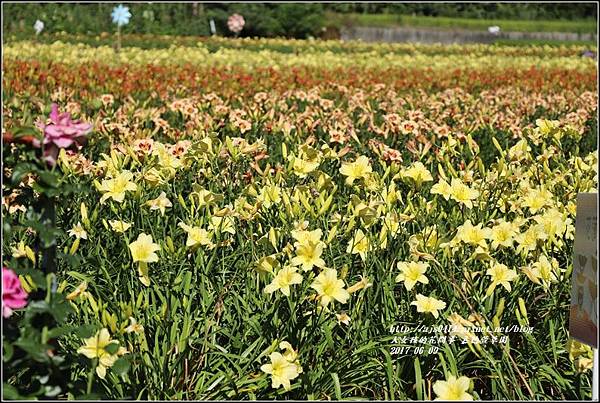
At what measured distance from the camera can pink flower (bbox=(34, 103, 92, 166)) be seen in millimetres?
1736

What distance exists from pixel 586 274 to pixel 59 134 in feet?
4.11

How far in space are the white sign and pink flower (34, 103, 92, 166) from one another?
117cm

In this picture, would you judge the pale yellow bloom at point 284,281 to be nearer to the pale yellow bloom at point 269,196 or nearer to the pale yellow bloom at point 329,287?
the pale yellow bloom at point 329,287

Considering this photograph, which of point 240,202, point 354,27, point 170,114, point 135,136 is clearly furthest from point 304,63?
point 354,27

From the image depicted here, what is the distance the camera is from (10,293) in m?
1.71

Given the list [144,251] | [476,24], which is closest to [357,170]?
[144,251]

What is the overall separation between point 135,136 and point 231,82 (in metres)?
4.05

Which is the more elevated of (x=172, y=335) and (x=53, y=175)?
(x=53, y=175)

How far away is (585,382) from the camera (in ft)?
7.70

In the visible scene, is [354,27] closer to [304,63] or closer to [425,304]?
[304,63]

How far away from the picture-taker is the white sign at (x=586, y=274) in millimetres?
1916

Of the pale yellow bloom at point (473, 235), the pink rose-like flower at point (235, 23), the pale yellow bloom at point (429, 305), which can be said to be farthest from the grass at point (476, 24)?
the pale yellow bloom at point (429, 305)

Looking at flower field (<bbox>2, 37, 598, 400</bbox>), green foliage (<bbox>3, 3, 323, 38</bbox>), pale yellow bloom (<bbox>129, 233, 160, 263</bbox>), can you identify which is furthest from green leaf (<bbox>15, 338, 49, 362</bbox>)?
green foliage (<bbox>3, 3, 323, 38</bbox>)

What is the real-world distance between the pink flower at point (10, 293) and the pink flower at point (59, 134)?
256 millimetres
